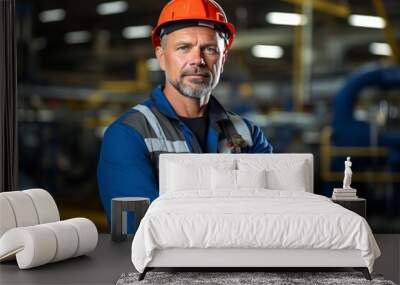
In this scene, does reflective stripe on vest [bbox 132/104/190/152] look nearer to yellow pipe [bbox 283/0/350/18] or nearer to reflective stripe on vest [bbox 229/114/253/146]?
reflective stripe on vest [bbox 229/114/253/146]

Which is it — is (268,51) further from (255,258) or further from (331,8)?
(255,258)

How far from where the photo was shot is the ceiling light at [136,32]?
678 cm

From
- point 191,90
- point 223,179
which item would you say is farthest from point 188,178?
point 191,90

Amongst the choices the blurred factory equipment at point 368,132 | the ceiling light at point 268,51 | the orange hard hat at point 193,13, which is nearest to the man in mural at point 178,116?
the orange hard hat at point 193,13

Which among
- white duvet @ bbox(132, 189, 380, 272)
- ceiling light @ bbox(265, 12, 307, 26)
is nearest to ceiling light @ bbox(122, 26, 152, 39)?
ceiling light @ bbox(265, 12, 307, 26)

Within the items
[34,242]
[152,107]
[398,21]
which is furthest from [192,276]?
[398,21]

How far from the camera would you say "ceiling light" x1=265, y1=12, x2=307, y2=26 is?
6848mm

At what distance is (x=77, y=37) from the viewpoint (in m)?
7.17

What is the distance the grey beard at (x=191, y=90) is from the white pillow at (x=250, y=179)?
92 cm

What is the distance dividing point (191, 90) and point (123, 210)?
1222 mm

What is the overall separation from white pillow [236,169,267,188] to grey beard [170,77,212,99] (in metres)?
0.92

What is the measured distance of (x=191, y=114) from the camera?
19.0ft

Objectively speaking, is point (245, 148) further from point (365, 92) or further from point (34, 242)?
point (34, 242)

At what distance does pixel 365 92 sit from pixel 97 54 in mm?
2759
